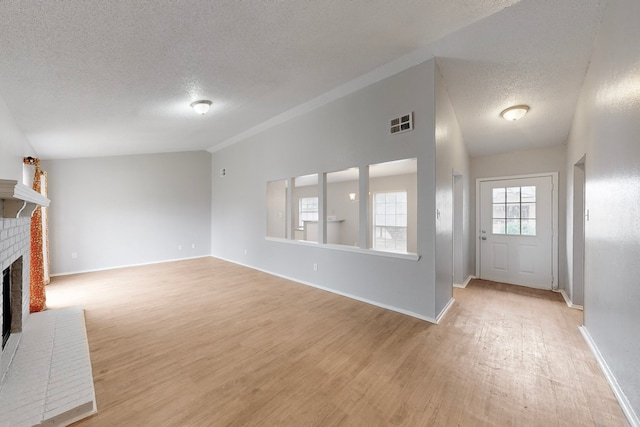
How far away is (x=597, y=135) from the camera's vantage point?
2.36 metres

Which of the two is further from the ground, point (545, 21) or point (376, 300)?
point (545, 21)

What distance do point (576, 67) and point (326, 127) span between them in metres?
3.04

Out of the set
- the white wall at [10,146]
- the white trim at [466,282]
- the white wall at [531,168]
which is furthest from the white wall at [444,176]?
the white wall at [10,146]

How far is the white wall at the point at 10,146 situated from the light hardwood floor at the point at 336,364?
190cm

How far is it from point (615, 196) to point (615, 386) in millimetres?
1388

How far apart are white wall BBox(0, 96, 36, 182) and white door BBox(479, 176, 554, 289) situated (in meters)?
6.80

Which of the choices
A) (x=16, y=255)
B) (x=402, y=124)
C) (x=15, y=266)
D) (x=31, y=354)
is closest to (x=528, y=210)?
(x=402, y=124)

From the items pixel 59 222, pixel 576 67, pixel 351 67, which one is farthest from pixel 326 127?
pixel 59 222

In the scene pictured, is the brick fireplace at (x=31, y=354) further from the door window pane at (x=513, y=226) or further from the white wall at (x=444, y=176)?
the door window pane at (x=513, y=226)

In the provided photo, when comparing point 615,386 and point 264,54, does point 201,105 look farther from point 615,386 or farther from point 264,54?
point 615,386

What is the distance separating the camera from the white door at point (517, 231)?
4.30m

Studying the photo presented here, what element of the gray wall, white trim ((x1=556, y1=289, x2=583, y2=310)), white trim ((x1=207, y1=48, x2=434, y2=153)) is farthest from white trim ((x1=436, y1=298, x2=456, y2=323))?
the gray wall

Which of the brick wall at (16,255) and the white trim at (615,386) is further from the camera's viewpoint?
the brick wall at (16,255)

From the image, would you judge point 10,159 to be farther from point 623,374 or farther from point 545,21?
point 623,374
